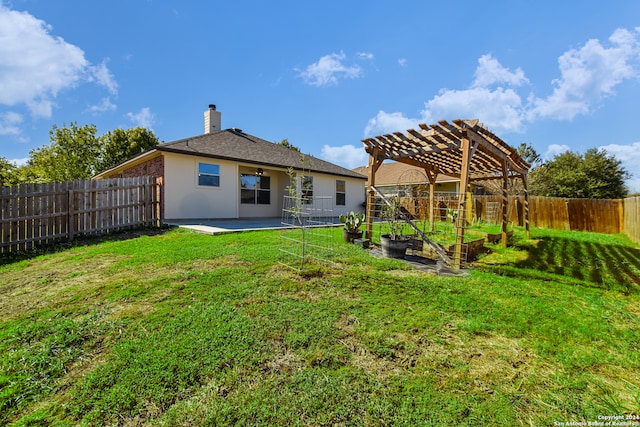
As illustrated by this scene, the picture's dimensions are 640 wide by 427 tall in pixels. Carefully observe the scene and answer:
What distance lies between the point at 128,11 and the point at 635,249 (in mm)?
17027

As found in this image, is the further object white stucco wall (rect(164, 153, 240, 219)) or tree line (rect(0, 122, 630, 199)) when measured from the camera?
tree line (rect(0, 122, 630, 199))

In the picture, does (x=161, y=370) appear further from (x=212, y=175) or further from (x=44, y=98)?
(x=44, y=98)

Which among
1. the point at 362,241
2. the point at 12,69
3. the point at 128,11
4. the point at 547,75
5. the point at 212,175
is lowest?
the point at 362,241

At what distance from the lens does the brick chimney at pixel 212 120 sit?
15086 mm

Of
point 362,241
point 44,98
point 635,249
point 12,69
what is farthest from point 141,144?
point 635,249

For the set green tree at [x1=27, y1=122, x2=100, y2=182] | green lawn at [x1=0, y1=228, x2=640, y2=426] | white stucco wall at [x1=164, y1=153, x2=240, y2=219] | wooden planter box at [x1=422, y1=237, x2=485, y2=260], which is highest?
green tree at [x1=27, y1=122, x2=100, y2=182]

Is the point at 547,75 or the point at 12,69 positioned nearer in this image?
the point at 547,75

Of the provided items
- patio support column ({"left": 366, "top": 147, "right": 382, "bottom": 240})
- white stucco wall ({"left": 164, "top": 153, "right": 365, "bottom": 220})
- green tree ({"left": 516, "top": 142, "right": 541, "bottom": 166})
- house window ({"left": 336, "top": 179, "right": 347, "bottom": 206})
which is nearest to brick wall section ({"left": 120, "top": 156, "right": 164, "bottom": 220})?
white stucco wall ({"left": 164, "top": 153, "right": 365, "bottom": 220})

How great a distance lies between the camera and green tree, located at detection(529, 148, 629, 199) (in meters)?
19.0

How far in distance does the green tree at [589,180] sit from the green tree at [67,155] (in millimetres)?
38580

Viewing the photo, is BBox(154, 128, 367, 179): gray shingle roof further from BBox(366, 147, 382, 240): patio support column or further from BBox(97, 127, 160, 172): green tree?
BBox(97, 127, 160, 172): green tree

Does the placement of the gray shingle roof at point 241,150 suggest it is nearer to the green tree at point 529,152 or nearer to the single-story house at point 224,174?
the single-story house at point 224,174

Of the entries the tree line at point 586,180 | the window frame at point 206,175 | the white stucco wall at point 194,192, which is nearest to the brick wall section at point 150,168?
the white stucco wall at point 194,192

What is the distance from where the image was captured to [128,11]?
8523 mm
